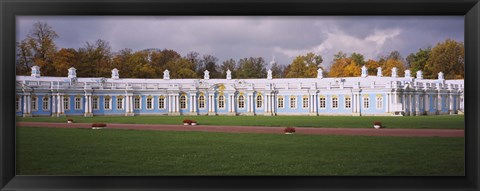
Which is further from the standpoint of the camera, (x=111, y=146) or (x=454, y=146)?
(x=111, y=146)

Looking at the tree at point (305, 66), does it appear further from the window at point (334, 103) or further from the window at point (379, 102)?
the window at point (379, 102)

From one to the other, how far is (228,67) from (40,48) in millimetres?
5071

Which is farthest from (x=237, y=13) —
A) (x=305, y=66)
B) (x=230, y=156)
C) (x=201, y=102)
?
(x=201, y=102)

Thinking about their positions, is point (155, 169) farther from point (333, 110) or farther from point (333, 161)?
point (333, 110)

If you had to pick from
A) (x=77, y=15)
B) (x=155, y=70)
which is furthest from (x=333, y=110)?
(x=77, y=15)

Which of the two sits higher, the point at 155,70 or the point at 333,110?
the point at 155,70

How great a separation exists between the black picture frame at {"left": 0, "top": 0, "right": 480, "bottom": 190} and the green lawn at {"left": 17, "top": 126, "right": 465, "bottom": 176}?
440 millimetres

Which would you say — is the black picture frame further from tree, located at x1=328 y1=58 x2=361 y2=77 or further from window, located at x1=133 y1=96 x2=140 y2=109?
window, located at x1=133 y1=96 x2=140 y2=109

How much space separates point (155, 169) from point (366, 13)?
577 cm

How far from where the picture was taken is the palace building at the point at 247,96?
15.6 meters

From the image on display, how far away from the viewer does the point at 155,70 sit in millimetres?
16219

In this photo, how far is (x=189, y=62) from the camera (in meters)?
15.0
